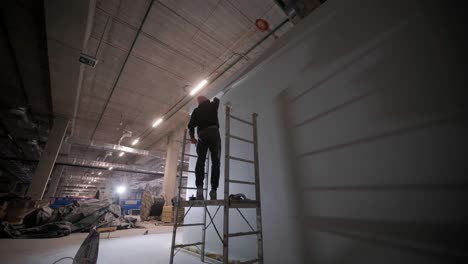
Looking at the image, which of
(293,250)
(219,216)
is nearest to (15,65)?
(219,216)

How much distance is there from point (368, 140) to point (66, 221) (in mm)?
8049

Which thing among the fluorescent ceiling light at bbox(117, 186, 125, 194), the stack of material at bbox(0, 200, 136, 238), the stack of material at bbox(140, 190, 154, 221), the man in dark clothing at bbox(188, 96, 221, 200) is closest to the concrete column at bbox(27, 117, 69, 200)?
the stack of material at bbox(0, 200, 136, 238)

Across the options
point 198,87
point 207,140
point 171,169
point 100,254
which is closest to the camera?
point 207,140

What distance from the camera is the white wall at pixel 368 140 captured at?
1593 mm

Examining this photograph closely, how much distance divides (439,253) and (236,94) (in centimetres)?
350

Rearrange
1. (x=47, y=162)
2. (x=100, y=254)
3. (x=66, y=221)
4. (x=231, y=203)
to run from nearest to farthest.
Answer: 1. (x=231, y=203)
2. (x=100, y=254)
3. (x=66, y=221)
4. (x=47, y=162)

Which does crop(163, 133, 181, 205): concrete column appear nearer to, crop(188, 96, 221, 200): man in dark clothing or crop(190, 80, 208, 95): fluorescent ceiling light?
crop(190, 80, 208, 95): fluorescent ceiling light

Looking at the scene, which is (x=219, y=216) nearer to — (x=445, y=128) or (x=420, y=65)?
(x=445, y=128)

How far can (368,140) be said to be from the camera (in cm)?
201

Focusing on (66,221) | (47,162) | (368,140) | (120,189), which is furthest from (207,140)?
(120,189)

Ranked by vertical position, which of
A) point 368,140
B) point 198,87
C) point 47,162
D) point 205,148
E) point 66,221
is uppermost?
point 198,87

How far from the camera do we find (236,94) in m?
4.01

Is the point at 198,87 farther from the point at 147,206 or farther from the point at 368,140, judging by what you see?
the point at 147,206

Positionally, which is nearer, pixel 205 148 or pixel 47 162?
pixel 205 148
